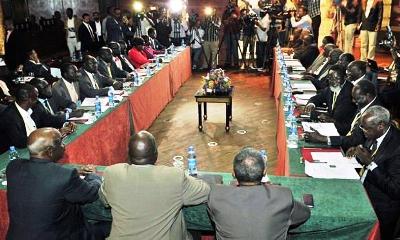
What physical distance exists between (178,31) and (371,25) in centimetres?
572

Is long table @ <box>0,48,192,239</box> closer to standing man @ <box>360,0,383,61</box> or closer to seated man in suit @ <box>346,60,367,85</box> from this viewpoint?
seated man in suit @ <box>346,60,367,85</box>

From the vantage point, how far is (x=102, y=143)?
5.12 m

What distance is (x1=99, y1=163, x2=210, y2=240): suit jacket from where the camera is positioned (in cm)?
242

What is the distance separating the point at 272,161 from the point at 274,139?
89 cm

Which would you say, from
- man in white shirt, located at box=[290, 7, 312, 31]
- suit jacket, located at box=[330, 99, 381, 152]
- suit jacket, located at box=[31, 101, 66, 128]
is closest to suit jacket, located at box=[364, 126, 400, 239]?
suit jacket, located at box=[330, 99, 381, 152]

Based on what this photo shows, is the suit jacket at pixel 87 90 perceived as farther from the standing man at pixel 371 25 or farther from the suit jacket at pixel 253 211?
the standing man at pixel 371 25

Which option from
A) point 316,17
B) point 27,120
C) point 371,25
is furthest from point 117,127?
point 316,17

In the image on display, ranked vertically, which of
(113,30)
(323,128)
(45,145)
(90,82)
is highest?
(113,30)

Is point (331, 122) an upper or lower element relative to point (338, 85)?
lower

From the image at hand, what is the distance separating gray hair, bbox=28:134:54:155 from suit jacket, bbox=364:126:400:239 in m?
2.47

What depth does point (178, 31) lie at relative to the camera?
1281cm

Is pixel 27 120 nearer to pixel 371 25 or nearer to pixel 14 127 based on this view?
pixel 14 127

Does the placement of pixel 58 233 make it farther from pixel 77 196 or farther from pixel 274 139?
pixel 274 139

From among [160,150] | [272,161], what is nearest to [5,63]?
[160,150]
